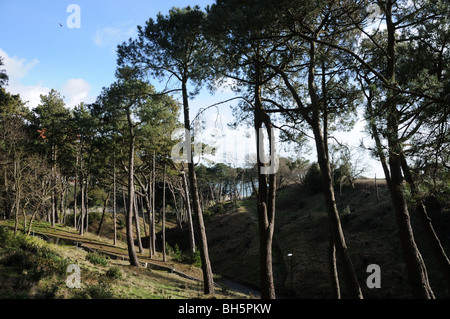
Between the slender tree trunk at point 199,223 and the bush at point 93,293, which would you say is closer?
the bush at point 93,293

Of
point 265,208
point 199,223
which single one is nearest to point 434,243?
point 265,208

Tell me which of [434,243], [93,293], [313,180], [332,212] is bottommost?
[93,293]

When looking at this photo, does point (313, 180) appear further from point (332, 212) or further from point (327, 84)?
point (332, 212)

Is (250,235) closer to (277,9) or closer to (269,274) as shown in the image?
(269,274)

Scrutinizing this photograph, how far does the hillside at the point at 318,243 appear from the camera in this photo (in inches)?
833

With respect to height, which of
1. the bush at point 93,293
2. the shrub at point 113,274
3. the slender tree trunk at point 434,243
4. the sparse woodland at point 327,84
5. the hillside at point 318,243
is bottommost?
the hillside at point 318,243

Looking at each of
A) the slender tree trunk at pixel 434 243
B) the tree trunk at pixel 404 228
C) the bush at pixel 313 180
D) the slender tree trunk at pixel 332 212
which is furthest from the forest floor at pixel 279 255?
the slender tree trunk at pixel 434 243

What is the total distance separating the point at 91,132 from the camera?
27.5m

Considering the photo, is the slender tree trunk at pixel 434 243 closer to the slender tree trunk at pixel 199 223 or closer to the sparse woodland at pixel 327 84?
the sparse woodland at pixel 327 84

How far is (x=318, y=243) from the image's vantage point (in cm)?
2827

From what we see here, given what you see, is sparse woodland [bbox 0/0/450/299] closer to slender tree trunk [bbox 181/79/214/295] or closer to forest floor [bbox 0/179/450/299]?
slender tree trunk [bbox 181/79/214/295]

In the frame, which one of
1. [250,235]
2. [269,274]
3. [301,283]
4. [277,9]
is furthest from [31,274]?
[250,235]

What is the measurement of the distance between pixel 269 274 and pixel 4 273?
25.6 ft

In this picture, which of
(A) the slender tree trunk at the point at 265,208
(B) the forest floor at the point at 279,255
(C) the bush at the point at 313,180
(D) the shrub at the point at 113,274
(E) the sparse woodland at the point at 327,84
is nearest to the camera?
(E) the sparse woodland at the point at 327,84
